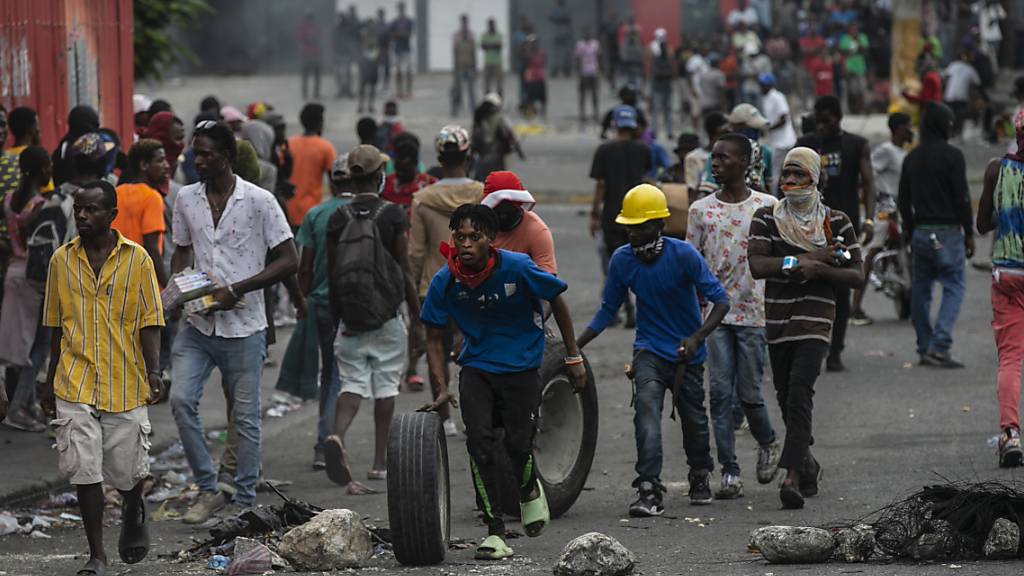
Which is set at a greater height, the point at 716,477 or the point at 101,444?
the point at 101,444

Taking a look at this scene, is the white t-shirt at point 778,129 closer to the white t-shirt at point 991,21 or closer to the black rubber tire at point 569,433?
the black rubber tire at point 569,433

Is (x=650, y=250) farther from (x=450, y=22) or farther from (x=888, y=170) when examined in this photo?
(x=450, y=22)

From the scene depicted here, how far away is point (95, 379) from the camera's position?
7.16 meters

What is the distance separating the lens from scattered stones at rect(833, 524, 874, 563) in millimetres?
6863

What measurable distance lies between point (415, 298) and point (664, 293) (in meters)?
1.60

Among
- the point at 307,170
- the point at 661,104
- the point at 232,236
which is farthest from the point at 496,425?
the point at 661,104

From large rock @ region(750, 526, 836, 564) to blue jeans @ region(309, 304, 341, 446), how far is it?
11.1 feet

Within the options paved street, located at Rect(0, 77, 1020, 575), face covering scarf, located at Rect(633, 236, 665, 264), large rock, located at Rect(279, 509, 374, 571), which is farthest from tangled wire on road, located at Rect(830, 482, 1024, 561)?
large rock, located at Rect(279, 509, 374, 571)

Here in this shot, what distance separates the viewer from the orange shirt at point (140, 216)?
30.8ft

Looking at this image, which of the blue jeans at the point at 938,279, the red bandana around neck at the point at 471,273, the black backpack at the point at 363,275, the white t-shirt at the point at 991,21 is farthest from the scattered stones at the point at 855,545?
the white t-shirt at the point at 991,21

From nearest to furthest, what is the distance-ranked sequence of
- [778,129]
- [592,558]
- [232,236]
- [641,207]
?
[592,558], [641,207], [232,236], [778,129]

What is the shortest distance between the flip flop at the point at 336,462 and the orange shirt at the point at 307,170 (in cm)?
487

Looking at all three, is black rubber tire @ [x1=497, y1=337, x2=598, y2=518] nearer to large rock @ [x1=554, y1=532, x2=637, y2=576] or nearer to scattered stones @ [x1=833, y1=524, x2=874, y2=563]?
large rock @ [x1=554, y1=532, x2=637, y2=576]

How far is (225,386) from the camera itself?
340 inches
